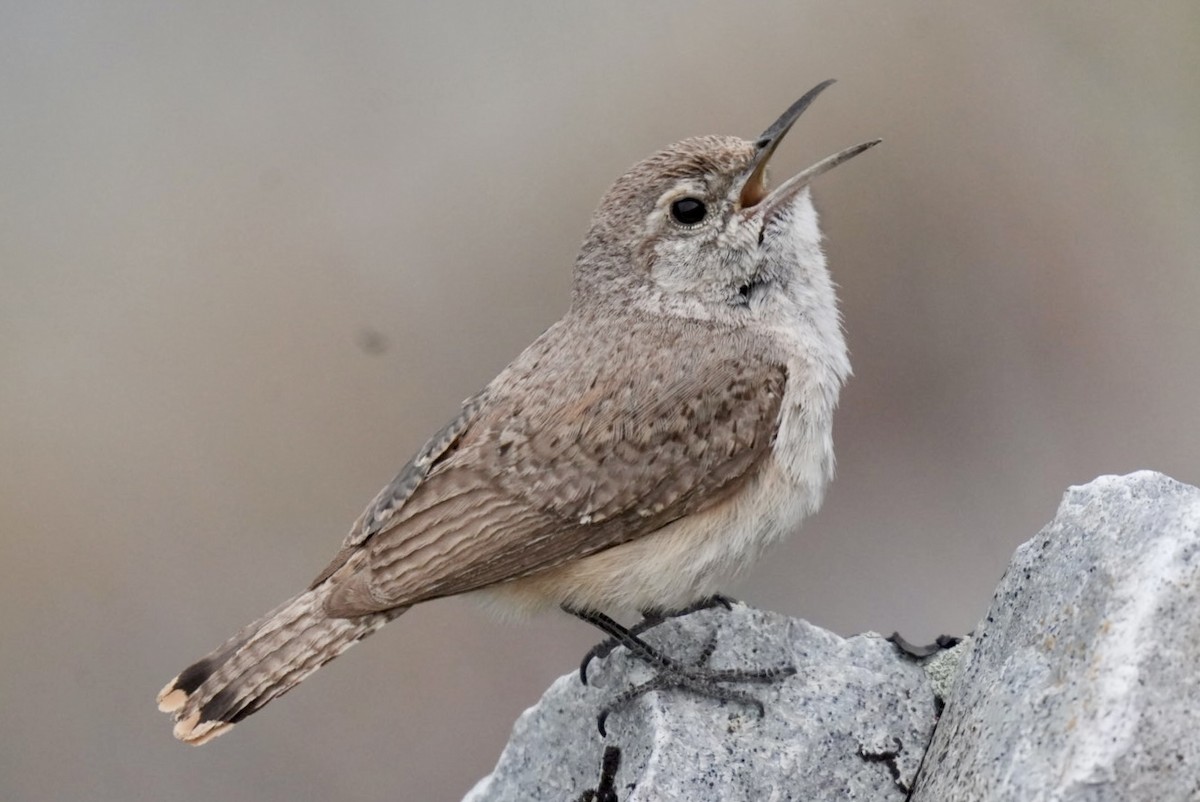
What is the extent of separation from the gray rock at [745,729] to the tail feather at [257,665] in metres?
0.83

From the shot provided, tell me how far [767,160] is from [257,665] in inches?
98.1

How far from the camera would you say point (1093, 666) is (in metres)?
3.01

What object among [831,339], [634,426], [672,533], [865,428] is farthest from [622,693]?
[865,428]

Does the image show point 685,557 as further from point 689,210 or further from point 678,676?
point 689,210

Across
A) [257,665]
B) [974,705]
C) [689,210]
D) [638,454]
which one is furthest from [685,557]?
[257,665]

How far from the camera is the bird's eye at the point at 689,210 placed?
183 inches

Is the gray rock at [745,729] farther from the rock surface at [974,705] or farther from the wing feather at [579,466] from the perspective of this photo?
the wing feather at [579,466]

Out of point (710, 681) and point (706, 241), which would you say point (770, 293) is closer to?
point (706, 241)

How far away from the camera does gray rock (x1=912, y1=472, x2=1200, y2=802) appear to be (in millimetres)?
2838

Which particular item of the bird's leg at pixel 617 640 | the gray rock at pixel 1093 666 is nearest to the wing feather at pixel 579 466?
the bird's leg at pixel 617 640

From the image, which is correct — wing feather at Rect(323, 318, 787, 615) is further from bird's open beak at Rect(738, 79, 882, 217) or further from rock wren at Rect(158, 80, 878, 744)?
→ bird's open beak at Rect(738, 79, 882, 217)

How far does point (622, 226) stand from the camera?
480 cm

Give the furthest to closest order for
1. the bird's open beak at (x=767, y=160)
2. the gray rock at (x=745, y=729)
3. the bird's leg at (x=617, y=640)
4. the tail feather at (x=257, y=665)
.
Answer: the bird's leg at (x=617, y=640) < the bird's open beak at (x=767, y=160) < the tail feather at (x=257, y=665) < the gray rock at (x=745, y=729)

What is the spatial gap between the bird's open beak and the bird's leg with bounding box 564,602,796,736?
5.11ft
